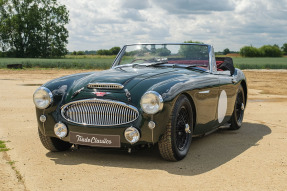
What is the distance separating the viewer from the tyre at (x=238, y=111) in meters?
7.14

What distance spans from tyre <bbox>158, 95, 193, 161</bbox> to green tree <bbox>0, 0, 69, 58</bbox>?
71083 mm

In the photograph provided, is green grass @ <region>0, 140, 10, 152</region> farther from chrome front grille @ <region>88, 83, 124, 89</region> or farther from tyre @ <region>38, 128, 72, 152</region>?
chrome front grille @ <region>88, 83, 124, 89</region>

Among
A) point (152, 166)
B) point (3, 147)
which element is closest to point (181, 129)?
point (152, 166)

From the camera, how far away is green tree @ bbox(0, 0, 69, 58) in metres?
73.4

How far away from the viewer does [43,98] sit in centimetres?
506

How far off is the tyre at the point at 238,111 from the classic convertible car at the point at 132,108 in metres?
1.20

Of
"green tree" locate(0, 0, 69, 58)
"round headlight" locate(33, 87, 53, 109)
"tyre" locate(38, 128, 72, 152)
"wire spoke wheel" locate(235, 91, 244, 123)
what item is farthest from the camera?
"green tree" locate(0, 0, 69, 58)

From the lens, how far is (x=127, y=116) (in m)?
4.59

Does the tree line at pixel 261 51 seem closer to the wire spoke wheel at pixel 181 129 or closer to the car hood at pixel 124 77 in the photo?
the car hood at pixel 124 77

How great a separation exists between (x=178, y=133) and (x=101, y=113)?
0.94m

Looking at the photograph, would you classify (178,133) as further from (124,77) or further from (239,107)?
(239,107)

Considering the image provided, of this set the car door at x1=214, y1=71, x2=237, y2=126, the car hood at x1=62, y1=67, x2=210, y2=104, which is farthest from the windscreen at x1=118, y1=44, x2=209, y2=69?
the car hood at x1=62, y1=67, x2=210, y2=104

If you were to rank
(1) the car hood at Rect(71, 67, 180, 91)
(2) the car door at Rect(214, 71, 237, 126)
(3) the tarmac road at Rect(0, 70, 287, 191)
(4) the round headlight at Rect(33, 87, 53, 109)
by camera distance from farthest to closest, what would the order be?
(2) the car door at Rect(214, 71, 237, 126), (4) the round headlight at Rect(33, 87, 53, 109), (1) the car hood at Rect(71, 67, 180, 91), (3) the tarmac road at Rect(0, 70, 287, 191)

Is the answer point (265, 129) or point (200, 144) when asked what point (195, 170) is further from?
point (265, 129)
